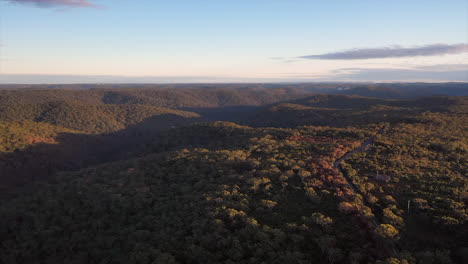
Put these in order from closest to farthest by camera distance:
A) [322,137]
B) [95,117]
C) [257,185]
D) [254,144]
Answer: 1. [257,185]
2. [254,144]
3. [322,137]
4. [95,117]

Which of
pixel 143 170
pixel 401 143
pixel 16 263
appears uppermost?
pixel 401 143

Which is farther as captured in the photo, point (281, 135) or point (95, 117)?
point (95, 117)

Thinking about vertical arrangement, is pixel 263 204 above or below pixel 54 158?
above

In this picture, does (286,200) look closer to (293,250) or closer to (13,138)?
(293,250)

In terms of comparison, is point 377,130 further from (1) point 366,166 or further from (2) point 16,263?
(2) point 16,263

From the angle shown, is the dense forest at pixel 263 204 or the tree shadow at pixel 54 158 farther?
the tree shadow at pixel 54 158

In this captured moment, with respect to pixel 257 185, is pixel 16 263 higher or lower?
lower

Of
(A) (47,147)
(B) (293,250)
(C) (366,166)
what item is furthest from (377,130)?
(A) (47,147)

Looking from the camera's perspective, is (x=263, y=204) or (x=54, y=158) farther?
(x=54, y=158)

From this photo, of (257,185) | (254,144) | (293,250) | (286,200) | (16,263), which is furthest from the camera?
(254,144)

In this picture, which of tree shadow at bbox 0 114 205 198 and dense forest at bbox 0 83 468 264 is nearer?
dense forest at bbox 0 83 468 264
